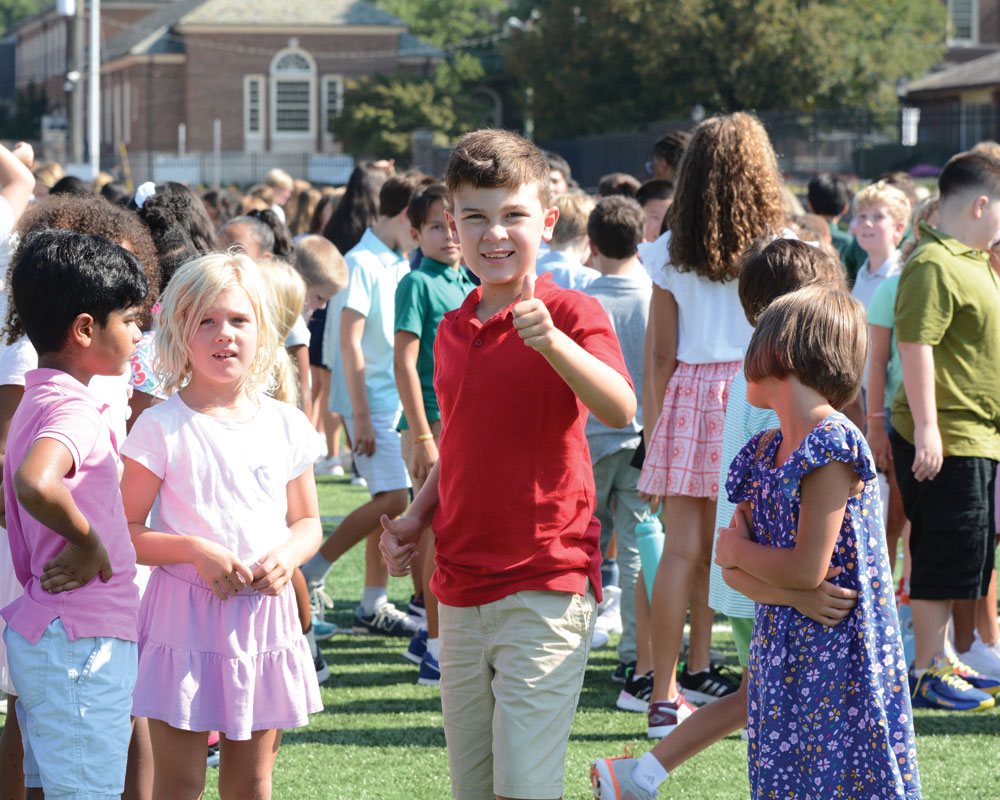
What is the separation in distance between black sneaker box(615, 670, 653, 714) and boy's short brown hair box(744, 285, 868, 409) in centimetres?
252

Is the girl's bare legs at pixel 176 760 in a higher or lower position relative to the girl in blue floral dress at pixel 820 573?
lower

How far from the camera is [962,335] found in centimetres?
529

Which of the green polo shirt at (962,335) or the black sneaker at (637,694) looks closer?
the green polo shirt at (962,335)

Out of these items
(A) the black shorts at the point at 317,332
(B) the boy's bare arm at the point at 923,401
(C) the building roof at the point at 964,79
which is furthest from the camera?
(C) the building roof at the point at 964,79

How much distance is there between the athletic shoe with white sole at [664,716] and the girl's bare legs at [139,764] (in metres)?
2.04

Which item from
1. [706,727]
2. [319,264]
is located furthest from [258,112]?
[706,727]

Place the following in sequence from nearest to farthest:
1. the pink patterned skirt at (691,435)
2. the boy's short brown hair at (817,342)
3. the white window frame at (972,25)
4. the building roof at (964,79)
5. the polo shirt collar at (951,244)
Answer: the boy's short brown hair at (817,342) < the pink patterned skirt at (691,435) < the polo shirt collar at (951,244) < the building roof at (964,79) < the white window frame at (972,25)

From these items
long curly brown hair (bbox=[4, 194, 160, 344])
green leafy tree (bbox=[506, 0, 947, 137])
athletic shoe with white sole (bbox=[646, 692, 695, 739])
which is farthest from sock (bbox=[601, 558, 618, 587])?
green leafy tree (bbox=[506, 0, 947, 137])

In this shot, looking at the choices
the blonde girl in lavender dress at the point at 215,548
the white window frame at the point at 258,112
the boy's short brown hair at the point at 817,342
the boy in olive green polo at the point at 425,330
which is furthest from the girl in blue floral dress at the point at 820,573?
the white window frame at the point at 258,112

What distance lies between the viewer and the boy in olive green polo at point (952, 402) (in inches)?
202

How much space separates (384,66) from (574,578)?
60.2 m

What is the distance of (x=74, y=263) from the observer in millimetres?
3191

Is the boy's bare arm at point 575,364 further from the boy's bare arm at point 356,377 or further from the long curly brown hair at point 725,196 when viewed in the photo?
the boy's bare arm at point 356,377

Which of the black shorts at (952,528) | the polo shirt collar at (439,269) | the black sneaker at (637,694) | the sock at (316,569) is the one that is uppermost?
the polo shirt collar at (439,269)
